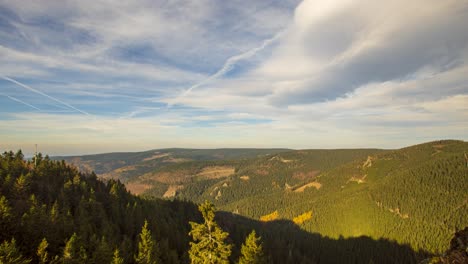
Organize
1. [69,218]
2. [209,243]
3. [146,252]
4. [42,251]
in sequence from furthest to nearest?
[69,218]
[146,252]
[42,251]
[209,243]

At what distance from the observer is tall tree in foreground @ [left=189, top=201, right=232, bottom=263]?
25.7 meters

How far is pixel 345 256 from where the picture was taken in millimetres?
182375

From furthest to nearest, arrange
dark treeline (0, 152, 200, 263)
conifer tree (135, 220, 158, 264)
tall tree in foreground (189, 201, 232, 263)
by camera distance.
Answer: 1. conifer tree (135, 220, 158, 264)
2. dark treeline (0, 152, 200, 263)
3. tall tree in foreground (189, 201, 232, 263)

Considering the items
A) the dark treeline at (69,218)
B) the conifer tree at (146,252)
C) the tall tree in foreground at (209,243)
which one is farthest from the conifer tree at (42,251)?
the tall tree in foreground at (209,243)

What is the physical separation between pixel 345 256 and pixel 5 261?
192 metres

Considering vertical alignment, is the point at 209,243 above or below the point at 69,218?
above

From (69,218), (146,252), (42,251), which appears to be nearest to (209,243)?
(42,251)

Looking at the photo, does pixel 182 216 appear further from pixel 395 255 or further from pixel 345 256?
pixel 395 255

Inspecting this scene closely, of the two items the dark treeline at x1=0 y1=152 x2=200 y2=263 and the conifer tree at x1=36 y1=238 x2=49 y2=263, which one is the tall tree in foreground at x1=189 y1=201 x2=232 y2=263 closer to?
the dark treeline at x1=0 y1=152 x2=200 y2=263

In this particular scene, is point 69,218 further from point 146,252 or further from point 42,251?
point 146,252

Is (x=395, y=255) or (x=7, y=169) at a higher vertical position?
(x=7, y=169)

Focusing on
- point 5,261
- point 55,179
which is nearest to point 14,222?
point 5,261

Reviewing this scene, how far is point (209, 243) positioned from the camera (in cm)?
2606

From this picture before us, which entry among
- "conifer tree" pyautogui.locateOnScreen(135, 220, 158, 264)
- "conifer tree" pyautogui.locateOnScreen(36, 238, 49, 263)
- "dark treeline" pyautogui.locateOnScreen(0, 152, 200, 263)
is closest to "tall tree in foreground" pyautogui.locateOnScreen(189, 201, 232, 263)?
"conifer tree" pyautogui.locateOnScreen(135, 220, 158, 264)
